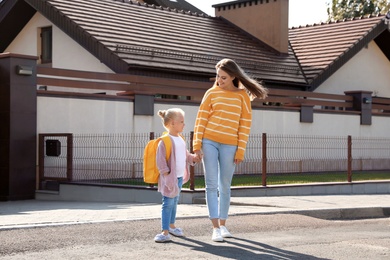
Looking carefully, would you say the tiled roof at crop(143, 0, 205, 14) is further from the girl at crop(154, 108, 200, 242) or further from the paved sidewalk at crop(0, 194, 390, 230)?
the girl at crop(154, 108, 200, 242)

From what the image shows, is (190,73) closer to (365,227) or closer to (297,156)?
(297,156)

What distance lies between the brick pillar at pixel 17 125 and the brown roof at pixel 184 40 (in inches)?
176

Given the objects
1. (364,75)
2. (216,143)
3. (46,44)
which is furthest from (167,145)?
(364,75)

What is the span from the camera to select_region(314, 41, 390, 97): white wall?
28.0 m

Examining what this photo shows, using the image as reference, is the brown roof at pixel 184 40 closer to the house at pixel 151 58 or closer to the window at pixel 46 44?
the house at pixel 151 58

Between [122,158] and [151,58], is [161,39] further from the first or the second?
[122,158]

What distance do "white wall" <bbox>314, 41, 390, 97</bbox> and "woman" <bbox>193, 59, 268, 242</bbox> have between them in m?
18.9

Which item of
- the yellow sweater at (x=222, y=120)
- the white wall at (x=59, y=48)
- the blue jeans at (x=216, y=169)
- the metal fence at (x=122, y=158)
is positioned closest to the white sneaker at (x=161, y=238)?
the blue jeans at (x=216, y=169)

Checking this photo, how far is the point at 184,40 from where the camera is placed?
2508cm

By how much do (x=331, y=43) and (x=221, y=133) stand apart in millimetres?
Answer: 21033

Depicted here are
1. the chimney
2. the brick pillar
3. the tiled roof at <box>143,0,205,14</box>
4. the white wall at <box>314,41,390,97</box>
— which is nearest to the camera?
the brick pillar

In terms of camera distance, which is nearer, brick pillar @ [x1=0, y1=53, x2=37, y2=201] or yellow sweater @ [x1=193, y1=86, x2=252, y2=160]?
yellow sweater @ [x1=193, y1=86, x2=252, y2=160]

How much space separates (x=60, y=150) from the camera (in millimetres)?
17031

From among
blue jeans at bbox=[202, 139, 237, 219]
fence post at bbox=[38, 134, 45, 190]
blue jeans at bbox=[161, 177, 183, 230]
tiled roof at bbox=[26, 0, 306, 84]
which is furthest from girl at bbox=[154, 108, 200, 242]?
tiled roof at bbox=[26, 0, 306, 84]
